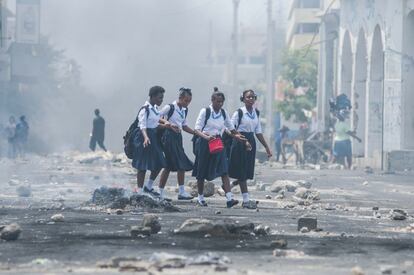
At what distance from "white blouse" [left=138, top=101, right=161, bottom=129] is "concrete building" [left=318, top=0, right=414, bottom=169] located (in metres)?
17.3

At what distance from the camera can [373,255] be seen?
9969 mm

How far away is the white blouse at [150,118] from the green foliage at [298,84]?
163ft

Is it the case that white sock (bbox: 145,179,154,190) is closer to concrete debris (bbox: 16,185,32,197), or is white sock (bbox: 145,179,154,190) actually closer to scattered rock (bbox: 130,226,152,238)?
concrete debris (bbox: 16,185,32,197)

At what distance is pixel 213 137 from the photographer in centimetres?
1642

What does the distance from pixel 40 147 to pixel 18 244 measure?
5365 centimetres

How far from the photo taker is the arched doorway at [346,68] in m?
47.8

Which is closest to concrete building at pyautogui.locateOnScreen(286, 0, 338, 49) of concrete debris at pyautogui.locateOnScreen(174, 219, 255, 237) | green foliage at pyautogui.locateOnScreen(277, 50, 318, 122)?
green foliage at pyautogui.locateOnScreen(277, 50, 318, 122)

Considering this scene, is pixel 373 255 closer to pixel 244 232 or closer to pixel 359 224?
pixel 244 232

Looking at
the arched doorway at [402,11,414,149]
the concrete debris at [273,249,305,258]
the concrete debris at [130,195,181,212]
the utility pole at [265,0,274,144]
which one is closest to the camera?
the concrete debris at [273,249,305,258]

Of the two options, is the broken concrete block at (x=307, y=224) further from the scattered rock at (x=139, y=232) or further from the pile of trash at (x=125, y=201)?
the pile of trash at (x=125, y=201)

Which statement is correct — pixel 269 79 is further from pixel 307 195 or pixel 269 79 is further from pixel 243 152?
pixel 243 152

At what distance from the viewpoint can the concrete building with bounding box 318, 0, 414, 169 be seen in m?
36.2

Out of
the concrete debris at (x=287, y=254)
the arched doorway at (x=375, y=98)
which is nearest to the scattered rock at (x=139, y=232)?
the concrete debris at (x=287, y=254)

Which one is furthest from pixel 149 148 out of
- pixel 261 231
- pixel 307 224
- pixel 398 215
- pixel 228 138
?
pixel 261 231
